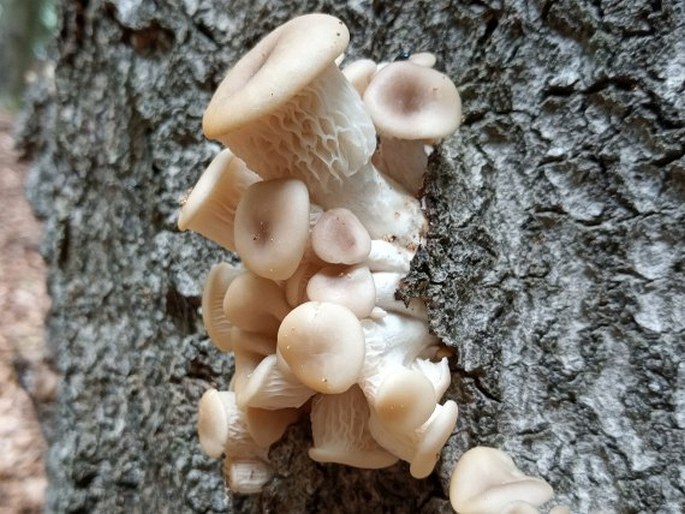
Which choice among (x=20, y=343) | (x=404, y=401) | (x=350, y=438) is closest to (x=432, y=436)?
(x=404, y=401)

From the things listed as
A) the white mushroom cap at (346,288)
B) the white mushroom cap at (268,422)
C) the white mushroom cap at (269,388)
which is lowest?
the white mushroom cap at (268,422)

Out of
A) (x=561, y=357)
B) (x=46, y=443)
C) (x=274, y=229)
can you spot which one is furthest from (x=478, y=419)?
(x=46, y=443)

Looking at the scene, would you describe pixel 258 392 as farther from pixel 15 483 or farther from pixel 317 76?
pixel 15 483

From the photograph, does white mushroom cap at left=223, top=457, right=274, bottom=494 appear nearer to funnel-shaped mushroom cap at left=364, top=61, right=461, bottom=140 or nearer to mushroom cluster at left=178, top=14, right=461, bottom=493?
mushroom cluster at left=178, top=14, right=461, bottom=493

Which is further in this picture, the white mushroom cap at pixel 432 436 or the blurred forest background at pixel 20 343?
the blurred forest background at pixel 20 343

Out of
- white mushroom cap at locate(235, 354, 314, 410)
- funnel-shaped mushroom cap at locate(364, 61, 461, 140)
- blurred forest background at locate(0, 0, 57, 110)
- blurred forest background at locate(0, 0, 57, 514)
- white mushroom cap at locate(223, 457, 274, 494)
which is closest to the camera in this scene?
white mushroom cap at locate(235, 354, 314, 410)

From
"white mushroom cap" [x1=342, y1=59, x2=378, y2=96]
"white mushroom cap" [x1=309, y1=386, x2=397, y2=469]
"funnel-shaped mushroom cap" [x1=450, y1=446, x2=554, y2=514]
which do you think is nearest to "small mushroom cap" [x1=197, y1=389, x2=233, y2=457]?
"white mushroom cap" [x1=309, y1=386, x2=397, y2=469]

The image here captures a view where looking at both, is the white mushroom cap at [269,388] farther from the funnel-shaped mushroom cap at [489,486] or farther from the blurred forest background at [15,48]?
the blurred forest background at [15,48]

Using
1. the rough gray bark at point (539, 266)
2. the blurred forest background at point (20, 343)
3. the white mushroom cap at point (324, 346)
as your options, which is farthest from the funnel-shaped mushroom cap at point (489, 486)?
the blurred forest background at point (20, 343)
